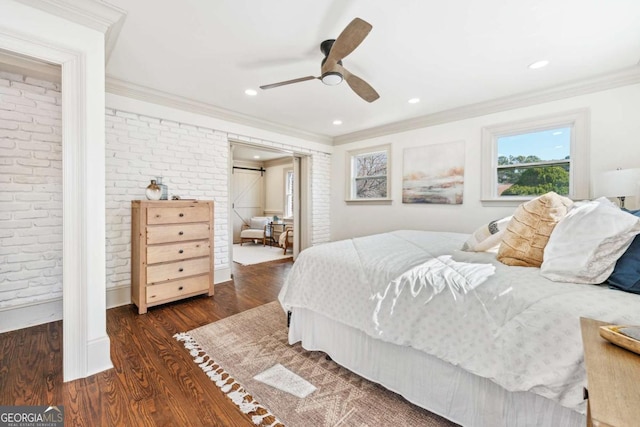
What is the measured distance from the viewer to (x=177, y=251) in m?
2.90

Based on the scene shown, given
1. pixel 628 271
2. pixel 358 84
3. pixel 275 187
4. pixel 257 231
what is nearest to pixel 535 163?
pixel 358 84

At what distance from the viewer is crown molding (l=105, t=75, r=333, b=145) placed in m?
2.83

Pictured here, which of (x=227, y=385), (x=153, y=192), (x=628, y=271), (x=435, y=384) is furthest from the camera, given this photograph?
(x=153, y=192)

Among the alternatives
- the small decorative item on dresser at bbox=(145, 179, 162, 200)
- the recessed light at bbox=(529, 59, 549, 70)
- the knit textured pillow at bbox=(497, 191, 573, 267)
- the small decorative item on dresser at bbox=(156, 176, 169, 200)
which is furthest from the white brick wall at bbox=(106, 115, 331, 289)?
the recessed light at bbox=(529, 59, 549, 70)

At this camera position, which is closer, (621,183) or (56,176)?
(621,183)

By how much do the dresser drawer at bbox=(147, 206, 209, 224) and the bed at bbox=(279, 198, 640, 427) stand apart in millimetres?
1664

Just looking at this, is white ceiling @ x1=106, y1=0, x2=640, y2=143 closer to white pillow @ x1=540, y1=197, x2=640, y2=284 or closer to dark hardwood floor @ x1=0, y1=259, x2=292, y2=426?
white pillow @ x1=540, y1=197, x2=640, y2=284

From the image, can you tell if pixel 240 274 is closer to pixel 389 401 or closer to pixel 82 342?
pixel 82 342

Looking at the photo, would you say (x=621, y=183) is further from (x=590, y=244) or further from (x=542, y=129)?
(x=590, y=244)

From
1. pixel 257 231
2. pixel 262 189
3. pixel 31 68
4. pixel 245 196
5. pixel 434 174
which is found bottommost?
pixel 257 231

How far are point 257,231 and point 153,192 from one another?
4.21 metres

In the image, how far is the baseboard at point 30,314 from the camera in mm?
2271

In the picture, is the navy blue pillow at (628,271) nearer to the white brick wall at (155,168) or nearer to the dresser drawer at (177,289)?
the dresser drawer at (177,289)

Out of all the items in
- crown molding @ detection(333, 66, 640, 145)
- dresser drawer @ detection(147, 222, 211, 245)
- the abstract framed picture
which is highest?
crown molding @ detection(333, 66, 640, 145)
